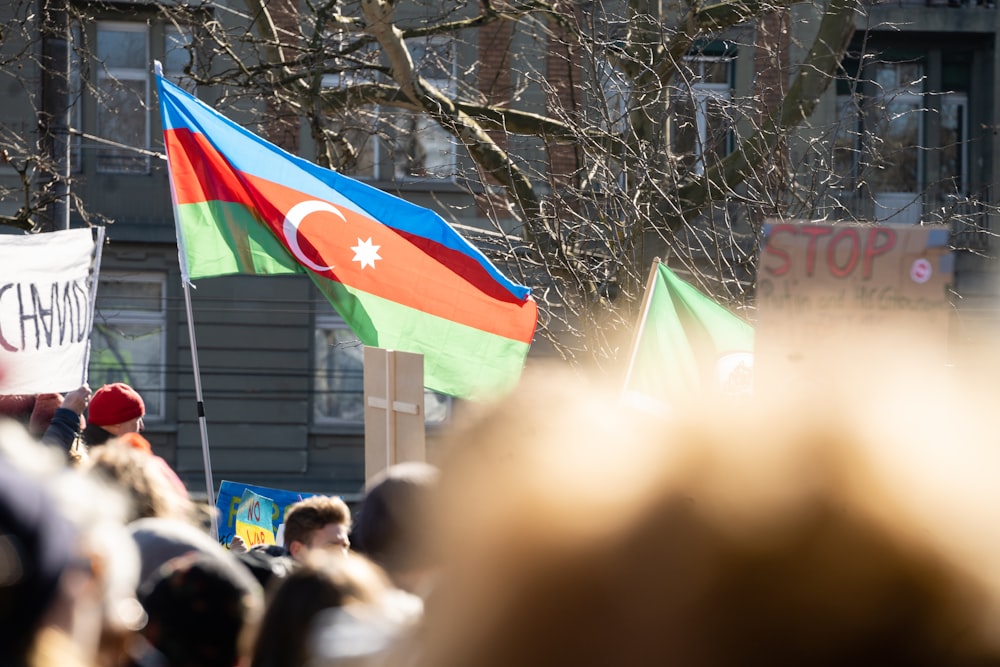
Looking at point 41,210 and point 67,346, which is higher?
point 41,210

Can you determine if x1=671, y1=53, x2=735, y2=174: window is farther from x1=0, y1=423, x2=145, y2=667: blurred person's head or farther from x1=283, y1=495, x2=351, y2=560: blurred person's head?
x1=0, y1=423, x2=145, y2=667: blurred person's head

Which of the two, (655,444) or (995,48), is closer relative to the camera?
(655,444)

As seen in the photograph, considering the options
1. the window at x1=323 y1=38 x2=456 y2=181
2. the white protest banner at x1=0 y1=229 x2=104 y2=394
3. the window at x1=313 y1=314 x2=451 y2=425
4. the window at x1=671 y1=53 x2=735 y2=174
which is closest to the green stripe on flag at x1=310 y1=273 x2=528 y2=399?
the white protest banner at x1=0 y1=229 x2=104 y2=394

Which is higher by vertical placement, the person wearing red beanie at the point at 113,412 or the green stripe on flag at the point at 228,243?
the green stripe on flag at the point at 228,243

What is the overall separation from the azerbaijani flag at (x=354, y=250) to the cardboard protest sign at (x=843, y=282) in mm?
4182

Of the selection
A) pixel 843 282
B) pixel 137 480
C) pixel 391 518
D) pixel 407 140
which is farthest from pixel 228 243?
pixel 407 140

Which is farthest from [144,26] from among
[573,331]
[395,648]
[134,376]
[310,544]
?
[395,648]

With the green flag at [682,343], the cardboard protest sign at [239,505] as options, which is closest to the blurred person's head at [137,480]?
the green flag at [682,343]

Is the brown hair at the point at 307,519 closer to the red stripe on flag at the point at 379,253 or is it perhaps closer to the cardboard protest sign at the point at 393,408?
the cardboard protest sign at the point at 393,408

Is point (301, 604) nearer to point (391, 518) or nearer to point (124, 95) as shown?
point (391, 518)

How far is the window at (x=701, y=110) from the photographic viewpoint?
31.7ft

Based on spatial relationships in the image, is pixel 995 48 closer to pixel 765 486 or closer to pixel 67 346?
pixel 67 346

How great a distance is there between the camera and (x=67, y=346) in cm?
679

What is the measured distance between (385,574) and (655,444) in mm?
1801
